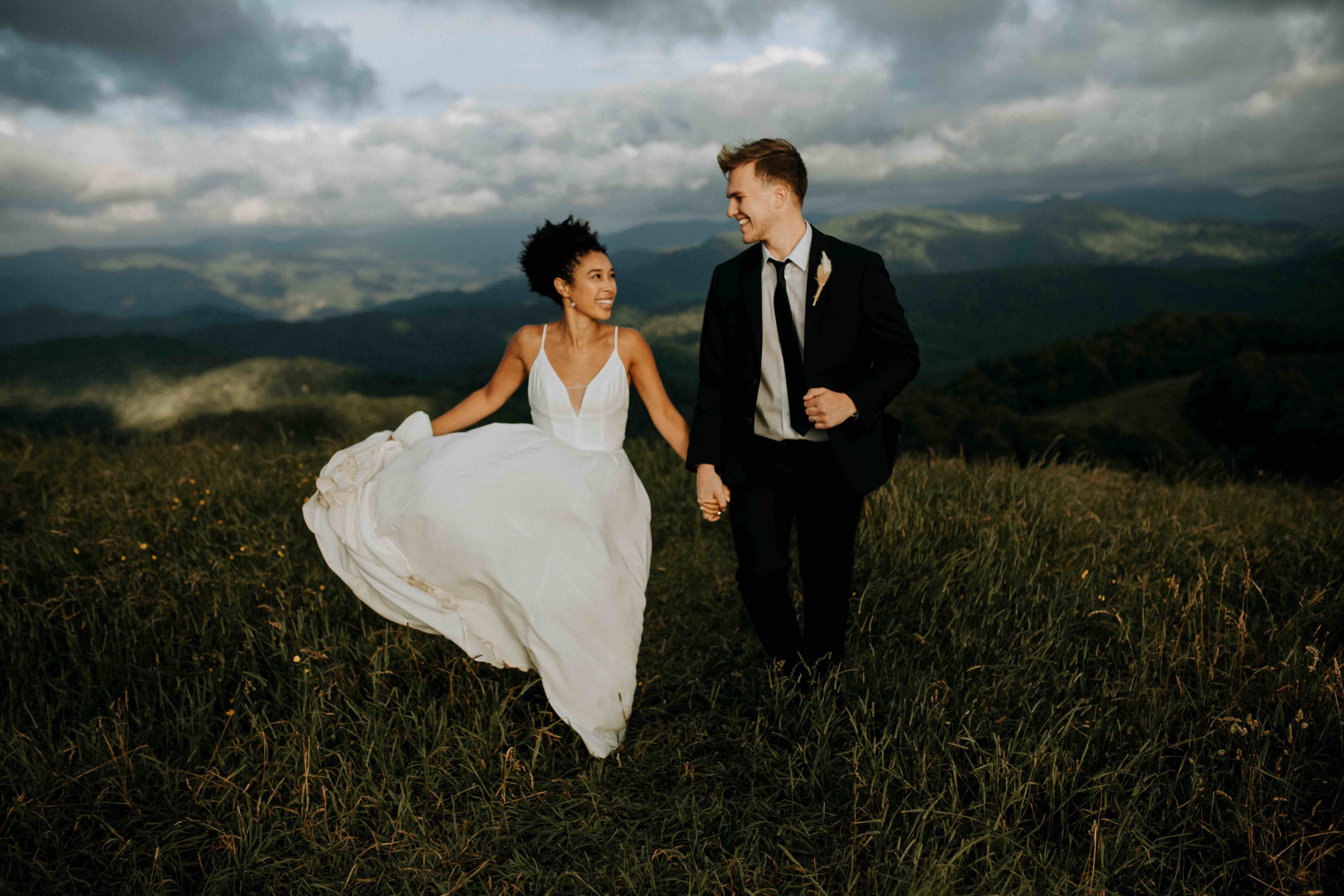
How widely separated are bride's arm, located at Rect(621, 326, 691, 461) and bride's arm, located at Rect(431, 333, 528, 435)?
54 cm

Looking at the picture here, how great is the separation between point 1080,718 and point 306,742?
3246mm

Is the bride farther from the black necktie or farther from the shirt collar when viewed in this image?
the shirt collar

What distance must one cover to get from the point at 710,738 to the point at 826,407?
159cm

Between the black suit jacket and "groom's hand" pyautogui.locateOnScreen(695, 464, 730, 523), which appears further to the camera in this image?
"groom's hand" pyautogui.locateOnScreen(695, 464, 730, 523)

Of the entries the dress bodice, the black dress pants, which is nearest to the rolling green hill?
the black dress pants

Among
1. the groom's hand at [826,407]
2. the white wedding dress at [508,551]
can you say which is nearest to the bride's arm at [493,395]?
the white wedding dress at [508,551]

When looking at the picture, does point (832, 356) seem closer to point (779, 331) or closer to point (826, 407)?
point (779, 331)

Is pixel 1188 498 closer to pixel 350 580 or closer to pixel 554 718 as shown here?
pixel 554 718

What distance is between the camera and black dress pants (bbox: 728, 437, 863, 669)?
10.3 feet

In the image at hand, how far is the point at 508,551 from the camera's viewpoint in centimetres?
297

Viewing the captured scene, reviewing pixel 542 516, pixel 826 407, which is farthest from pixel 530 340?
pixel 826 407

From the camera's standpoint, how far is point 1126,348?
4809cm

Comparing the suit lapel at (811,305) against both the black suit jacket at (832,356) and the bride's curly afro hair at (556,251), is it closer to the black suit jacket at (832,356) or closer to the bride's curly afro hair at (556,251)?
the black suit jacket at (832,356)

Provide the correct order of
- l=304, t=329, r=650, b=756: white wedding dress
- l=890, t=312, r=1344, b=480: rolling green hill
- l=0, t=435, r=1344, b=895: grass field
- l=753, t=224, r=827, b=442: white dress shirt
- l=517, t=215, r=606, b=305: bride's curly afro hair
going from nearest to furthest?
l=0, t=435, r=1344, b=895: grass field < l=304, t=329, r=650, b=756: white wedding dress < l=753, t=224, r=827, b=442: white dress shirt < l=517, t=215, r=606, b=305: bride's curly afro hair < l=890, t=312, r=1344, b=480: rolling green hill
